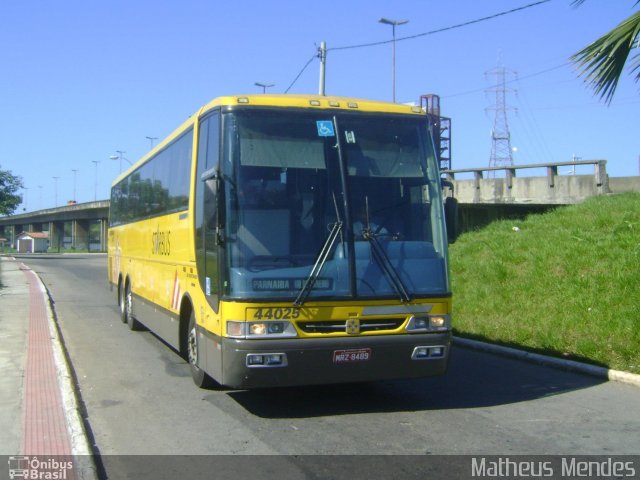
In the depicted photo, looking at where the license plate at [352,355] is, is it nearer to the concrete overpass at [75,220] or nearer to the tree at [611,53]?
the tree at [611,53]

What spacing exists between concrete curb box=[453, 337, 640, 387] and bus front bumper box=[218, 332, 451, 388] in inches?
115

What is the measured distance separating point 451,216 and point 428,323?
122cm

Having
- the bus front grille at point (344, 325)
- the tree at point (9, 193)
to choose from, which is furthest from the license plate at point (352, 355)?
the tree at point (9, 193)

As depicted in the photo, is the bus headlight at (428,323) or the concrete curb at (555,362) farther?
the concrete curb at (555,362)

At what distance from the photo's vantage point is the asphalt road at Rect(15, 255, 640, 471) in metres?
6.16

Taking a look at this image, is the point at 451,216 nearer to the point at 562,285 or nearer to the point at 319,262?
the point at 319,262

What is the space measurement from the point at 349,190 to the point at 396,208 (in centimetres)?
57

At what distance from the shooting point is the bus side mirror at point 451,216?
7.59m

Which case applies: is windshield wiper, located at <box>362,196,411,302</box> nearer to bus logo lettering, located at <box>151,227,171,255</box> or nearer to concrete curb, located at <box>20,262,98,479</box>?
concrete curb, located at <box>20,262,98,479</box>

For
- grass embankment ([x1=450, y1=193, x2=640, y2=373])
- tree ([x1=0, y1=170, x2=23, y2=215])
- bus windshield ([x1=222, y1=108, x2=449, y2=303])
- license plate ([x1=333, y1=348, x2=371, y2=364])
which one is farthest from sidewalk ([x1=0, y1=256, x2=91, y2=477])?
tree ([x1=0, y1=170, x2=23, y2=215])

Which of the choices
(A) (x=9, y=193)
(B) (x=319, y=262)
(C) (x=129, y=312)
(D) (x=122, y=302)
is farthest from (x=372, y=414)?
(A) (x=9, y=193)

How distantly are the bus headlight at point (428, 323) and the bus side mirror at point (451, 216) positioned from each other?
2.94 feet

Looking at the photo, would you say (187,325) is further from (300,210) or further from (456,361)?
(456,361)

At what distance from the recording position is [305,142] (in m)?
7.29
